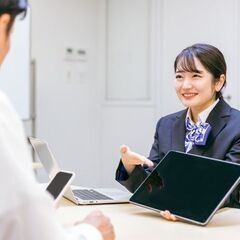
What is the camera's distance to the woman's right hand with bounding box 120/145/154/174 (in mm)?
1666

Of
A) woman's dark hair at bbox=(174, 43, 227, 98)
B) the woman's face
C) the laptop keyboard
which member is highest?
woman's dark hair at bbox=(174, 43, 227, 98)

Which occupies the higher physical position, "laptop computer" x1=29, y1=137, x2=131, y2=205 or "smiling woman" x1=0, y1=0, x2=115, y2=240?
"smiling woman" x1=0, y1=0, x2=115, y2=240

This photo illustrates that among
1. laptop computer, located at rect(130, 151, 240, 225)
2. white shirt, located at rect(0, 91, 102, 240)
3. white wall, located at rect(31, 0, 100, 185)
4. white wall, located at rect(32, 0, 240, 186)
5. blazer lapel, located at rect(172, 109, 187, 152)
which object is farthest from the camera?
white wall, located at rect(31, 0, 100, 185)

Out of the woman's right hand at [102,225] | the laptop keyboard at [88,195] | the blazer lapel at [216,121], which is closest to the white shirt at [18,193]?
the woman's right hand at [102,225]

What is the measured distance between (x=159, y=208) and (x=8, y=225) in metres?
0.83

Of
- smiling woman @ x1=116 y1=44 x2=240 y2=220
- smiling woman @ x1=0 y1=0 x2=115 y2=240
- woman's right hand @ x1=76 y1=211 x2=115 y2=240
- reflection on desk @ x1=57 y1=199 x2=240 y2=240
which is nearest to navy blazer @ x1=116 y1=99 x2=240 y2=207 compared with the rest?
smiling woman @ x1=116 y1=44 x2=240 y2=220

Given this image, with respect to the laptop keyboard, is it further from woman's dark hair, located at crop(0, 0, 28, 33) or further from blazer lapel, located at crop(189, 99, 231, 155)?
woman's dark hair, located at crop(0, 0, 28, 33)

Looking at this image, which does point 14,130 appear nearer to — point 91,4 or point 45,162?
point 45,162

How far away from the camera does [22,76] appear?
369 centimetres

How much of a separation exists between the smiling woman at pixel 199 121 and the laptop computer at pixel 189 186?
0.19 m

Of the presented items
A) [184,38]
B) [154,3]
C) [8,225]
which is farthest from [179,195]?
[154,3]

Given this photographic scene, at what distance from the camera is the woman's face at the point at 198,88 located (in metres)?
1.90

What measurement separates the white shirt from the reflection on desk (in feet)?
1.75

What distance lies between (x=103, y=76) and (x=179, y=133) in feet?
7.27
